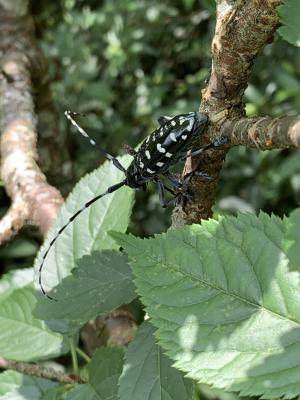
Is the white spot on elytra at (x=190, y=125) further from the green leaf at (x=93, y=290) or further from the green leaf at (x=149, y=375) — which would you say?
the green leaf at (x=149, y=375)

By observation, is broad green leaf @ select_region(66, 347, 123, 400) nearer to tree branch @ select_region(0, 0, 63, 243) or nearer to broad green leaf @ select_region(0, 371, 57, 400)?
broad green leaf @ select_region(0, 371, 57, 400)

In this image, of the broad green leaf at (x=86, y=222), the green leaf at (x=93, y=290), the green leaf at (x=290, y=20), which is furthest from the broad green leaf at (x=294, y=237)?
the broad green leaf at (x=86, y=222)

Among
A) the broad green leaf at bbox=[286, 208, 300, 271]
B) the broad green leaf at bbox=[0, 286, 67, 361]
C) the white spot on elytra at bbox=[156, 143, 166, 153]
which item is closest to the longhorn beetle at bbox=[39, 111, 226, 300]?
the white spot on elytra at bbox=[156, 143, 166, 153]

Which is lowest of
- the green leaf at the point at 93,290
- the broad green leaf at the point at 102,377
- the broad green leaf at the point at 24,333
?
the broad green leaf at the point at 102,377

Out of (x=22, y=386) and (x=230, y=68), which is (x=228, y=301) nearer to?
(x=230, y=68)

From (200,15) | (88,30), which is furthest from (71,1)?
(200,15)

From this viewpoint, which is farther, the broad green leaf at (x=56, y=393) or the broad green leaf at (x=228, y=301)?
the broad green leaf at (x=56, y=393)

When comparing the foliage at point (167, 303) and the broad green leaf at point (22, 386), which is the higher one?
the foliage at point (167, 303)
